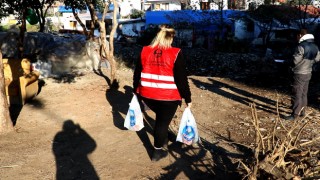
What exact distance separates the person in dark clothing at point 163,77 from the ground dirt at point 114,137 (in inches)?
25.0

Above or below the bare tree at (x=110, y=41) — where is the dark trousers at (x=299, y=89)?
below

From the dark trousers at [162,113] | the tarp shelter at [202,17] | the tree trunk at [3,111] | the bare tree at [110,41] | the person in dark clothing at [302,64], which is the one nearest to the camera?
the dark trousers at [162,113]

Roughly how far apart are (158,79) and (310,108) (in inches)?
182

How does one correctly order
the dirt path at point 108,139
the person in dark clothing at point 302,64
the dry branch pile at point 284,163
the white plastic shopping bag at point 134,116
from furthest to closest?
the person in dark clothing at point 302,64 < the white plastic shopping bag at point 134,116 < the dirt path at point 108,139 < the dry branch pile at point 284,163

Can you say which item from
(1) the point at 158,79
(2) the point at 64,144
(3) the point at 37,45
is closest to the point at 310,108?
(1) the point at 158,79

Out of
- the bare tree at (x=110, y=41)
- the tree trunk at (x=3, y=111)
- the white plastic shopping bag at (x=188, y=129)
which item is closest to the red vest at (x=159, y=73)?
the white plastic shopping bag at (x=188, y=129)

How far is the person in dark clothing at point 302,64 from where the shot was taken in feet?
19.5

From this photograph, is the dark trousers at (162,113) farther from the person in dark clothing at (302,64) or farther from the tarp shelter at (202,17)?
the tarp shelter at (202,17)

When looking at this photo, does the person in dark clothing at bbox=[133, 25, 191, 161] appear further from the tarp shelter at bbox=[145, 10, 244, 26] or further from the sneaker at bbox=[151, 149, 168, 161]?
the tarp shelter at bbox=[145, 10, 244, 26]

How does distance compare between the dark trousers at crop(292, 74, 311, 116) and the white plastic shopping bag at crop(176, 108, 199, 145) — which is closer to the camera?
the white plastic shopping bag at crop(176, 108, 199, 145)

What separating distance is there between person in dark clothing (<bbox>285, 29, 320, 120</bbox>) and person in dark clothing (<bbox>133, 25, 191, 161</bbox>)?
2.78 m

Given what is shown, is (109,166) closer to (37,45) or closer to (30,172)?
(30,172)

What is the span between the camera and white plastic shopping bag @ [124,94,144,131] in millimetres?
Result: 4707

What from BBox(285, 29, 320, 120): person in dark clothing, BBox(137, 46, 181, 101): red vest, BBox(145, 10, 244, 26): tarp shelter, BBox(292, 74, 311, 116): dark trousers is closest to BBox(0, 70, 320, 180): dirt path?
BBox(292, 74, 311, 116): dark trousers
